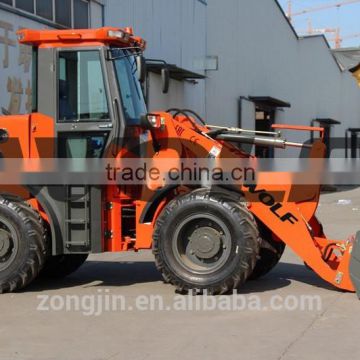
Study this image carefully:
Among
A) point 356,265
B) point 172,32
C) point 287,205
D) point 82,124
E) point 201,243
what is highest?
point 172,32

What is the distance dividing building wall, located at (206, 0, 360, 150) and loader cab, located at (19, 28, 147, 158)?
15.8 metres

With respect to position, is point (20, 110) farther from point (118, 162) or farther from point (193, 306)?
point (193, 306)

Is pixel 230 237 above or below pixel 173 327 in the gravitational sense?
above

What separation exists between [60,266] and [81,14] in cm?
843

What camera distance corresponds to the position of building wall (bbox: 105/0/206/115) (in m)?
17.2

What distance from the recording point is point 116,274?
8.60 m

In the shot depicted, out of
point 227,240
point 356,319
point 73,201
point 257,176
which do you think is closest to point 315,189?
point 257,176

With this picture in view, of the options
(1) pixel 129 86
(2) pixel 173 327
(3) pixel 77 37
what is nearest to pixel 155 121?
(1) pixel 129 86

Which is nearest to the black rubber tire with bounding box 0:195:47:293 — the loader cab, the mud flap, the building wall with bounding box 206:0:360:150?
the loader cab

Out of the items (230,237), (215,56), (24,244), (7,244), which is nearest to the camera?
(230,237)

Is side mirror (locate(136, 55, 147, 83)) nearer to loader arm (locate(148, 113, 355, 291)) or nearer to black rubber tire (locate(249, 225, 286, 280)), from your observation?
loader arm (locate(148, 113, 355, 291))

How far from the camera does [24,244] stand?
23.5 ft

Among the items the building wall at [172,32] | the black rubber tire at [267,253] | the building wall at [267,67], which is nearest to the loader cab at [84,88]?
the black rubber tire at [267,253]

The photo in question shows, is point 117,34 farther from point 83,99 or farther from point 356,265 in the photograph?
point 356,265
